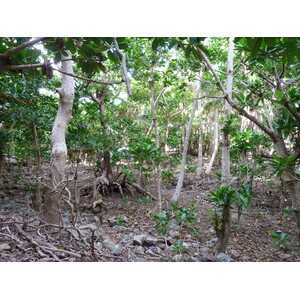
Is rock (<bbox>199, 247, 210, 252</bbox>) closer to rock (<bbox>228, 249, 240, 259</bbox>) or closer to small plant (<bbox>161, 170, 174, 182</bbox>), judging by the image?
rock (<bbox>228, 249, 240, 259</bbox>)

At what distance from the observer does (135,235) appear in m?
2.10

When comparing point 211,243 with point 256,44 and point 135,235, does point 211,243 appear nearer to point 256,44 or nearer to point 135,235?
point 135,235

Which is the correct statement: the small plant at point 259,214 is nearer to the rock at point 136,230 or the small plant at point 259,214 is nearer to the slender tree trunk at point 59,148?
the rock at point 136,230

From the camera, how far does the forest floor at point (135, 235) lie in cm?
138

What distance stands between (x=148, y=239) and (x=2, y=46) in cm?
162

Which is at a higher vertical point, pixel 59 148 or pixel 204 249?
pixel 59 148

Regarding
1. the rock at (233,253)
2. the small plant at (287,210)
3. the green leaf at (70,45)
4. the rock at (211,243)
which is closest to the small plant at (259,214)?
the small plant at (287,210)

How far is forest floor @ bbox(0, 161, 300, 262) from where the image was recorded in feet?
4.54

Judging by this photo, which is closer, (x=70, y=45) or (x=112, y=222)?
(x=70, y=45)

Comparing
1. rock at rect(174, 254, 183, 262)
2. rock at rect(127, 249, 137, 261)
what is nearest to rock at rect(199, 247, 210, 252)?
rock at rect(174, 254, 183, 262)

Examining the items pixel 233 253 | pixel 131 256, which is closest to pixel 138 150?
pixel 131 256

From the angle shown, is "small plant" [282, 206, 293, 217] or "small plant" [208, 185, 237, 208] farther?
"small plant" [282, 206, 293, 217]

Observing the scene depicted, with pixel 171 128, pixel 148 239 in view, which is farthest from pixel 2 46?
pixel 171 128

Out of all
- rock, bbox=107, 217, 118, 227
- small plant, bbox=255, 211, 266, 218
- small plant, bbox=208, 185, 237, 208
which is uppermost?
small plant, bbox=208, 185, 237, 208
